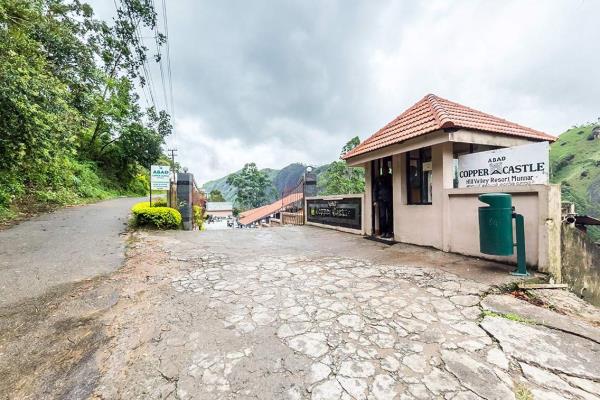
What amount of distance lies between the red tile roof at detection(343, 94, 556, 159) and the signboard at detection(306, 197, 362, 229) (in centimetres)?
205

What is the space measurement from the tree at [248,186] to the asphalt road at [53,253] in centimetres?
3937

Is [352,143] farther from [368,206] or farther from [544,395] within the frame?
[544,395]

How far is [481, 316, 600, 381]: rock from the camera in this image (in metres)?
2.02

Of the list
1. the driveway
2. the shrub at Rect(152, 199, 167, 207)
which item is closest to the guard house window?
the driveway

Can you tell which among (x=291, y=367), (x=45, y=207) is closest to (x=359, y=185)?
(x=45, y=207)

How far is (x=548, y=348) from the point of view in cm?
224

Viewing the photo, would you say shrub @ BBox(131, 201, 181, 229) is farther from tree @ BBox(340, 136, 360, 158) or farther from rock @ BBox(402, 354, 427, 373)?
tree @ BBox(340, 136, 360, 158)

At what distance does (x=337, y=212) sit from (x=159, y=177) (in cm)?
654

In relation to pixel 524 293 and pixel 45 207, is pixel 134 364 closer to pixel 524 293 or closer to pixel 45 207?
pixel 524 293

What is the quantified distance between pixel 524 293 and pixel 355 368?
301 centimetres

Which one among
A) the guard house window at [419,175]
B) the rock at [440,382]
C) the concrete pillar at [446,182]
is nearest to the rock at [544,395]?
the rock at [440,382]

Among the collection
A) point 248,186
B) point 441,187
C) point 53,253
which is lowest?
point 53,253

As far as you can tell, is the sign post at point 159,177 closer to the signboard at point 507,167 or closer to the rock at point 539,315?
the signboard at point 507,167

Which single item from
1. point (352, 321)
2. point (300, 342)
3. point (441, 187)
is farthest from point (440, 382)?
point (441, 187)
